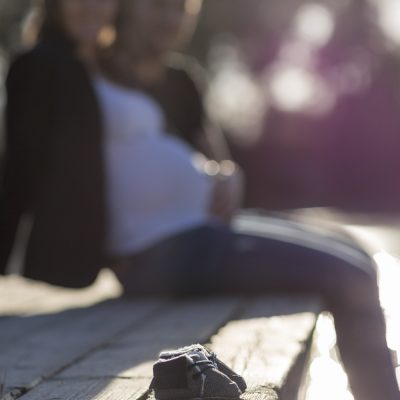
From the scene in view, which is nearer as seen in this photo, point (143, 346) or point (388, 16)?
point (143, 346)

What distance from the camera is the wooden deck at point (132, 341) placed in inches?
69.6

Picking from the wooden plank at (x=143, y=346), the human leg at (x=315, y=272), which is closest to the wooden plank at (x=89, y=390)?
the wooden plank at (x=143, y=346)

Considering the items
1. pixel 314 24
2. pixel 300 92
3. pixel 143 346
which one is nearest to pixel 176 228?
pixel 143 346

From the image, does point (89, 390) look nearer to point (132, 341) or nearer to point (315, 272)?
point (132, 341)

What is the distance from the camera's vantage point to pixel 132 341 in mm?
2342

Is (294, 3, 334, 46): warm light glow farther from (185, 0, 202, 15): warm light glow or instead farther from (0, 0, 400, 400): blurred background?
(185, 0, 202, 15): warm light glow

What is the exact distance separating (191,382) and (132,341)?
0.73m

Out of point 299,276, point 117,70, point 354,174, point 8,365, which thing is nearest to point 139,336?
point 8,365

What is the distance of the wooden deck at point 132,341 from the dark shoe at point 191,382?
0.14 ft

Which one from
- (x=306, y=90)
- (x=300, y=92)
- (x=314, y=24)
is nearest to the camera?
(x=314, y=24)

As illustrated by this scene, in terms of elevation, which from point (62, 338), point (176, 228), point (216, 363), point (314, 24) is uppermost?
point (314, 24)

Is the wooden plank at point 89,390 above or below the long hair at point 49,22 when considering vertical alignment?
below

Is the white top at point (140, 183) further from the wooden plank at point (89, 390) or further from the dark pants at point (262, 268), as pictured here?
the wooden plank at point (89, 390)

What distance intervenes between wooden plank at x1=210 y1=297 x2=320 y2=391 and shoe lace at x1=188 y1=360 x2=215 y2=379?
9cm
